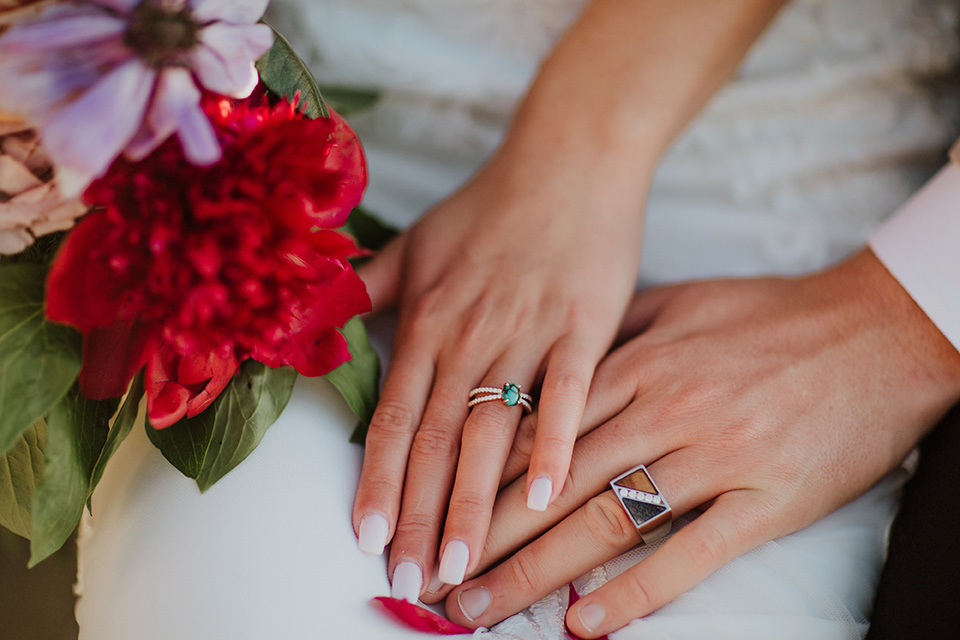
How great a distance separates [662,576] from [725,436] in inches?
5.3

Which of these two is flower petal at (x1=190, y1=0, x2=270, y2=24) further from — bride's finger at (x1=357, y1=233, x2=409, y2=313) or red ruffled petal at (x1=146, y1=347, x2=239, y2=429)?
bride's finger at (x1=357, y1=233, x2=409, y2=313)

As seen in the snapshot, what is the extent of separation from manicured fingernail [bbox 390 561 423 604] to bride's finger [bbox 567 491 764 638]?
13cm

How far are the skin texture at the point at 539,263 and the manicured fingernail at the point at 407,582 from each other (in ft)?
0.08

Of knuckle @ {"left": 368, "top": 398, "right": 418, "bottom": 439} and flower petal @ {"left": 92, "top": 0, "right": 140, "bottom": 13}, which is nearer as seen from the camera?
flower petal @ {"left": 92, "top": 0, "right": 140, "bottom": 13}

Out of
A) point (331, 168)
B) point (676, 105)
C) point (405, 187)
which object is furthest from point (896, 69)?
point (331, 168)

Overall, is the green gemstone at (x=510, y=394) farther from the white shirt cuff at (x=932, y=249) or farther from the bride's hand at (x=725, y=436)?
the white shirt cuff at (x=932, y=249)

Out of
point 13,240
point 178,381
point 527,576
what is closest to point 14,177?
point 13,240

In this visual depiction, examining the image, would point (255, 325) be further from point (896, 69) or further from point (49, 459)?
point (896, 69)

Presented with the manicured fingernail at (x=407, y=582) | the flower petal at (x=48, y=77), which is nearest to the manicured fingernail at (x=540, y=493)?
the manicured fingernail at (x=407, y=582)

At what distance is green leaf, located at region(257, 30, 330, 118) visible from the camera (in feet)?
1.39

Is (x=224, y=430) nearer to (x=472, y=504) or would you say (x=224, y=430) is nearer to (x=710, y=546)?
(x=472, y=504)

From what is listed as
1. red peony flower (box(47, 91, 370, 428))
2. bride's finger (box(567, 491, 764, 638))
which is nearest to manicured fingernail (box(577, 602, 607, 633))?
bride's finger (box(567, 491, 764, 638))

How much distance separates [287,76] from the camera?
1.42 ft

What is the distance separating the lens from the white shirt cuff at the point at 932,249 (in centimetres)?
60
